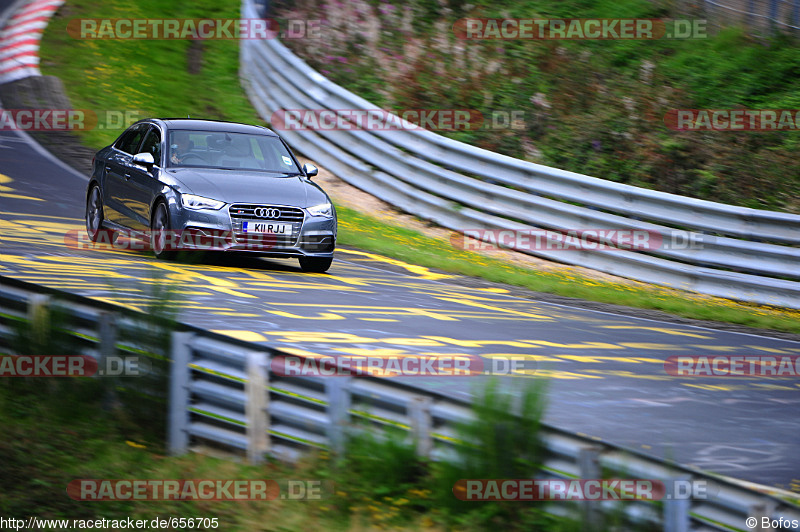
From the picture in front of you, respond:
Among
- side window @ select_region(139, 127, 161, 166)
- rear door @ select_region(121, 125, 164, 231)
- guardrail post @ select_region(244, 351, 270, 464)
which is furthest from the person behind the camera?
side window @ select_region(139, 127, 161, 166)

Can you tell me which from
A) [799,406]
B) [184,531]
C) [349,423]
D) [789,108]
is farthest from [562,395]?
[789,108]

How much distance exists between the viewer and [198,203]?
38.2ft

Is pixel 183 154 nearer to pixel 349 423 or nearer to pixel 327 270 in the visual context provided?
pixel 327 270

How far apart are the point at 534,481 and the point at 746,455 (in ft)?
7.42

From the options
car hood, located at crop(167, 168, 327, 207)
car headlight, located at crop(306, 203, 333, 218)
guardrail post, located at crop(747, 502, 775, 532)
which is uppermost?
car hood, located at crop(167, 168, 327, 207)

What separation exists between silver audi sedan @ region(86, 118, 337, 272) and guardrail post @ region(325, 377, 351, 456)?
6475 millimetres

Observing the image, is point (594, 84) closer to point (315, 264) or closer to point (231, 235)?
point (315, 264)

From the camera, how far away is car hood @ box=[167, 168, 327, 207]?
38.8ft

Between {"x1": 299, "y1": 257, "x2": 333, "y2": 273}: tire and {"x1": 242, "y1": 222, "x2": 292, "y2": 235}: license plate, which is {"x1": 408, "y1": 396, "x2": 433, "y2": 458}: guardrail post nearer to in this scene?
{"x1": 242, "y1": 222, "x2": 292, "y2": 235}: license plate

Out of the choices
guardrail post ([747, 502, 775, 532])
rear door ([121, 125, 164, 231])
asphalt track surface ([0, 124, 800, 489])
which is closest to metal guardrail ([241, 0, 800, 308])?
asphalt track surface ([0, 124, 800, 489])

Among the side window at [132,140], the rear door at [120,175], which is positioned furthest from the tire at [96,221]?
the side window at [132,140]

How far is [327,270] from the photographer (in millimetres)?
13000

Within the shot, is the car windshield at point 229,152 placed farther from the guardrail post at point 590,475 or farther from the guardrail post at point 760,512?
the guardrail post at point 760,512

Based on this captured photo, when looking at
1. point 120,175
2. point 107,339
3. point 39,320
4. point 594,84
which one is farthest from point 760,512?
point 594,84
